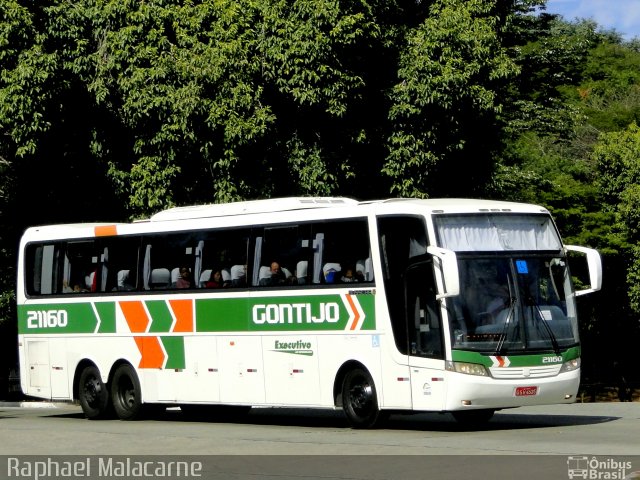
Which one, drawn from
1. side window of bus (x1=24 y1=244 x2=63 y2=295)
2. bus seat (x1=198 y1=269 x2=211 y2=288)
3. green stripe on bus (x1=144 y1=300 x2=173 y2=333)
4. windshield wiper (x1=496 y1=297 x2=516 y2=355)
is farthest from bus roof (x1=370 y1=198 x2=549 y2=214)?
side window of bus (x1=24 y1=244 x2=63 y2=295)

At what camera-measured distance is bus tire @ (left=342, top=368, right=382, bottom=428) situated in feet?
60.6

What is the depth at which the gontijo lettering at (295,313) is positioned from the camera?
19.1 m

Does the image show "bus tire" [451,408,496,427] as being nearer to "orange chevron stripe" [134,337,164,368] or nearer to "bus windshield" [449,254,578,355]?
"bus windshield" [449,254,578,355]

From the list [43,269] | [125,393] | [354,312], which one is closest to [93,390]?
[125,393]

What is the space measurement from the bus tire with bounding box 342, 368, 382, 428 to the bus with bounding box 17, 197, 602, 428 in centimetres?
3

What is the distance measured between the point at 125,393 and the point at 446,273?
8.19 m

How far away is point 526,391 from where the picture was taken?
57.6 feet

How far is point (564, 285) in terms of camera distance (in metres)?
18.3

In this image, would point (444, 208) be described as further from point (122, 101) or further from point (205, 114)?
point (122, 101)

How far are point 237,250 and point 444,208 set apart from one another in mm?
3929

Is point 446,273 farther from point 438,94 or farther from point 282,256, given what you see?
point 438,94
